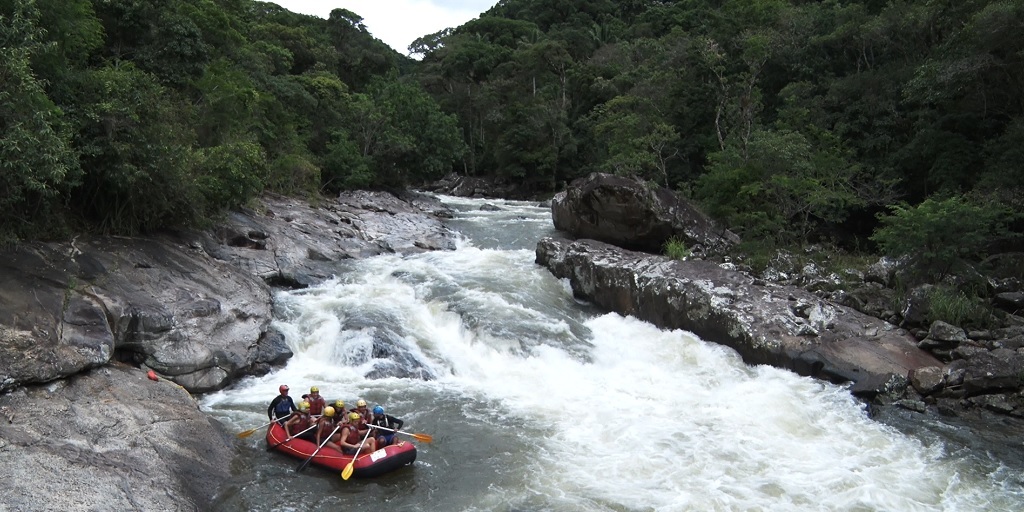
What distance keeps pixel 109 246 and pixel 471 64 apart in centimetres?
4012

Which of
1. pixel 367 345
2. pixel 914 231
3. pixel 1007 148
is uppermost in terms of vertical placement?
pixel 1007 148

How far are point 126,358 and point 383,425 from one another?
4.46 meters

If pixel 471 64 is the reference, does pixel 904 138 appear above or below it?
below

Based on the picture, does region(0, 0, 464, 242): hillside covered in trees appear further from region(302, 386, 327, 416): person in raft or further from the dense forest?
region(302, 386, 327, 416): person in raft

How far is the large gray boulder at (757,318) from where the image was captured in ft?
37.7

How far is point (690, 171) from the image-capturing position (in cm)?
2638

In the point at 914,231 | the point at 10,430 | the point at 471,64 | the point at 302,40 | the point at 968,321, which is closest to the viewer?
the point at 10,430

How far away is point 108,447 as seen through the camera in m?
7.55

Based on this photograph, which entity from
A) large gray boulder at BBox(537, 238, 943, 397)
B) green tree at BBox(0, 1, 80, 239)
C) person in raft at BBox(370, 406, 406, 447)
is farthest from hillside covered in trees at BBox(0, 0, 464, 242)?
large gray boulder at BBox(537, 238, 943, 397)

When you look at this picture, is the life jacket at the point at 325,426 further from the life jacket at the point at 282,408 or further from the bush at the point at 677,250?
the bush at the point at 677,250

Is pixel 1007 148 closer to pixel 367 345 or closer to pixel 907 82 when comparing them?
pixel 907 82

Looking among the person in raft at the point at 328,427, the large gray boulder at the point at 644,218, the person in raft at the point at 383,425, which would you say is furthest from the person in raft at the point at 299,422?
the large gray boulder at the point at 644,218

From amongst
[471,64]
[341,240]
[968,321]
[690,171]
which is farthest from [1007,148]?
Answer: [471,64]

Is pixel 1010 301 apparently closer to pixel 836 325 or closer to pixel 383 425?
pixel 836 325
